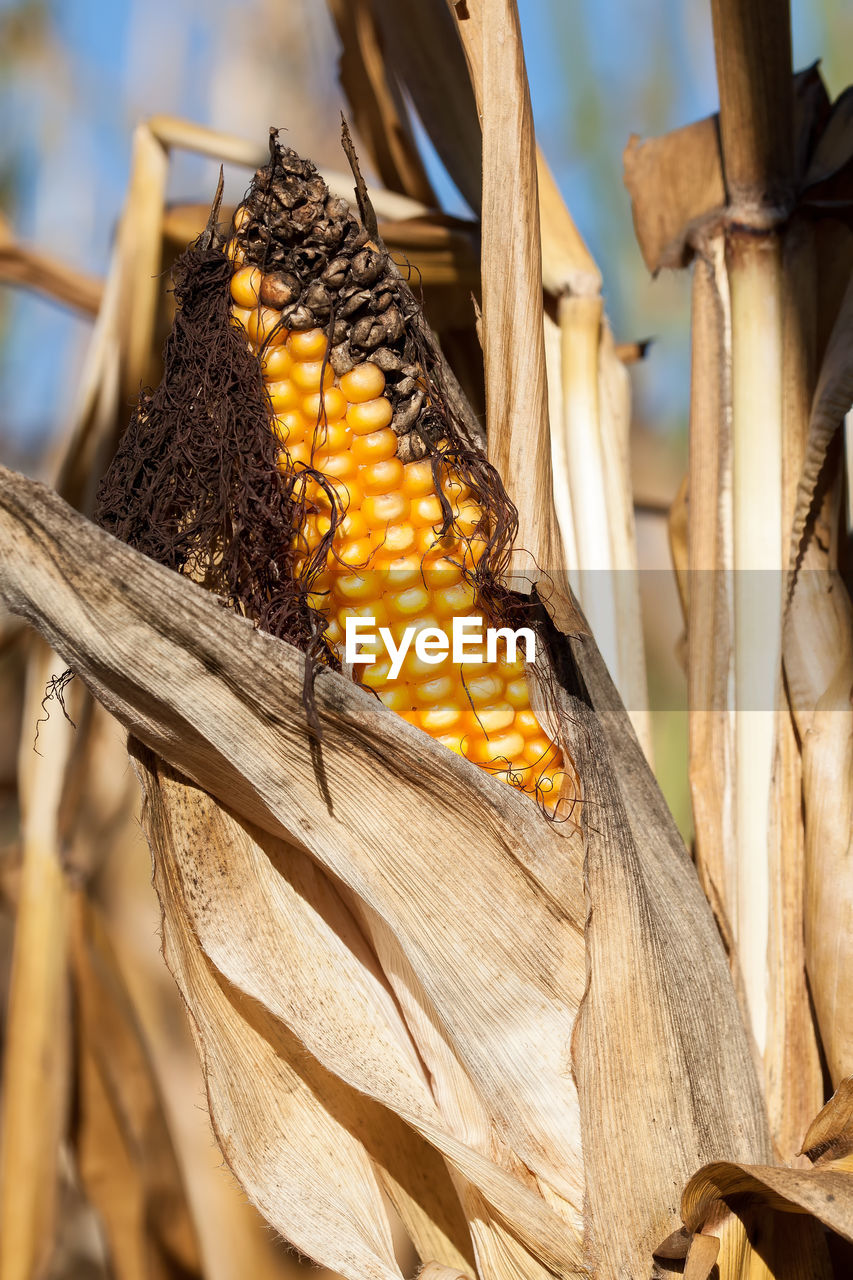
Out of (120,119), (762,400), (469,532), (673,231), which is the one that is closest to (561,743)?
(469,532)

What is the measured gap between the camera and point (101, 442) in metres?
0.97

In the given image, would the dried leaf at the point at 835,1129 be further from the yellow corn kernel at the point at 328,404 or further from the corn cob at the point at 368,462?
the yellow corn kernel at the point at 328,404

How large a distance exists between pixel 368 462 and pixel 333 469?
0.8 inches

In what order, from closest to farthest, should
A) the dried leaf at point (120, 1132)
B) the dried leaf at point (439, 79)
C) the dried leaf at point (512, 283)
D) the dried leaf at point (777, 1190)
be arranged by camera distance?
the dried leaf at point (777, 1190)
the dried leaf at point (512, 283)
the dried leaf at point (439, 79)
the dried leaf at point (120, 1132)

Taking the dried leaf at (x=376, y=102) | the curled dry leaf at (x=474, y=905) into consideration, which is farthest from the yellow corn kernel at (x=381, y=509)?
the dried leaf at (x=376, y=102)

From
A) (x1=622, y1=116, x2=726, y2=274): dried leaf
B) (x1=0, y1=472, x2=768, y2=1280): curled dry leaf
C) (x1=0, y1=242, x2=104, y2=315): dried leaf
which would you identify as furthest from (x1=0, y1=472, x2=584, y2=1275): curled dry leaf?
(x1=0, y1=242, x2=104, y2=315): dried leaf

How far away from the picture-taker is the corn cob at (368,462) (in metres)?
0.52

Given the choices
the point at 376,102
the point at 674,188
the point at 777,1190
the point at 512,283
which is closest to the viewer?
the point at 777,1190

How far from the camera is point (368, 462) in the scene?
0.53 meters

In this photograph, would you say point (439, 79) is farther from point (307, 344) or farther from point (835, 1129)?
point (835, 1129)

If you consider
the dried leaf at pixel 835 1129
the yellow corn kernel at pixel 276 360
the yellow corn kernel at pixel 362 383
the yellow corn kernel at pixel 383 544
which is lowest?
the dried leaf at pixel 835 1129

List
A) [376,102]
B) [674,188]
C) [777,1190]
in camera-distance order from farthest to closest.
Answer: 1. [376,102]
2. [674,188]
3. [777,1190]

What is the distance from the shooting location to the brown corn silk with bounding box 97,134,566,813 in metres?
0.52

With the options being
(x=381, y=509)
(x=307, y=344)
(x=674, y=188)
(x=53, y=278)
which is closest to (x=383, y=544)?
(x=381, y=509)
